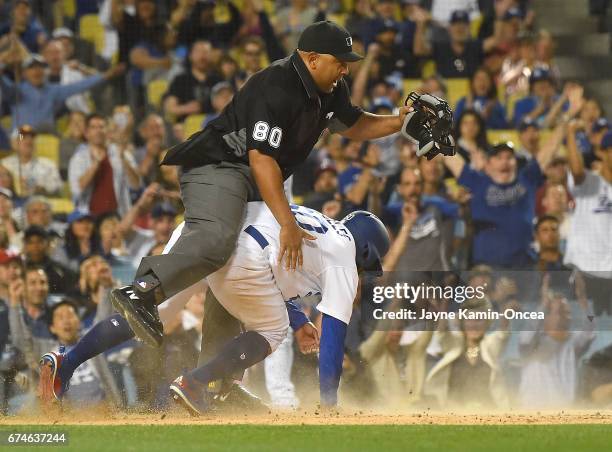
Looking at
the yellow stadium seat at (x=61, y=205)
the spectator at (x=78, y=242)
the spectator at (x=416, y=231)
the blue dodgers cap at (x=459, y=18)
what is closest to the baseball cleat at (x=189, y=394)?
the spectator at (x=78, y=242)

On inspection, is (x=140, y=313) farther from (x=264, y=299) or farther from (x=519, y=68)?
(x=519, y=68)

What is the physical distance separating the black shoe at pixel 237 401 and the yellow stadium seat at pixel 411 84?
3995 millimetres

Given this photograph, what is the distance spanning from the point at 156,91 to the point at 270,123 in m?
3.91

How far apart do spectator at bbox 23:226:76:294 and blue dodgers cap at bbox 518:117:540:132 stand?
3865 millimetres

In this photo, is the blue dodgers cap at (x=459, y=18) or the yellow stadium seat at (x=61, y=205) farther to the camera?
the blue dodgers cap at (x=459, y=18)

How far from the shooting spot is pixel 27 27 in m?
9.30

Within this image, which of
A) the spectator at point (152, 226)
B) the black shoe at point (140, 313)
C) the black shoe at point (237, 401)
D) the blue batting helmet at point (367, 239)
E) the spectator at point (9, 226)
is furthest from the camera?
the spectator at point (152, 226)

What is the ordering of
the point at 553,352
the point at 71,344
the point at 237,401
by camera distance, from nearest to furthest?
the point at 237,401 < the point at 71,344 < the point at 553,352

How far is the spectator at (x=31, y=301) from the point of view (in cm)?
745

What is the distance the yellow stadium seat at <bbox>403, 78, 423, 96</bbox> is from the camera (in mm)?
9406

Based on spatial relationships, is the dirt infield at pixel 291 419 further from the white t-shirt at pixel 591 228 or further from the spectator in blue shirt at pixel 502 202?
the spectator in blue shirt at pixel 502 202

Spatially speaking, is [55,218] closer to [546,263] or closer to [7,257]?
[7,257]

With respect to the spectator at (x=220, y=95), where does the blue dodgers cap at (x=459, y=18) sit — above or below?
above

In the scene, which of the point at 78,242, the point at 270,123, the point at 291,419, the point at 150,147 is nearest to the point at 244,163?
the point at 270,123
